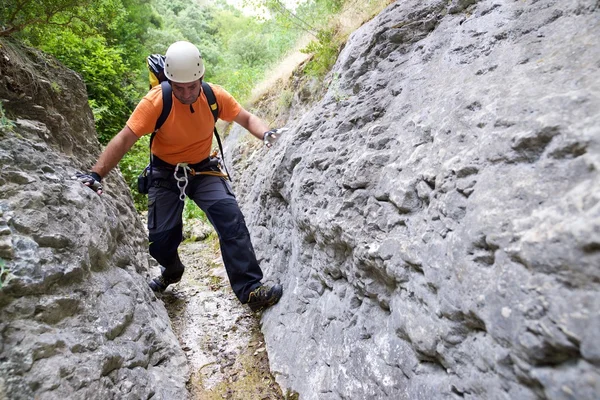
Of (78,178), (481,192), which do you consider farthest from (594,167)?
(78,178)

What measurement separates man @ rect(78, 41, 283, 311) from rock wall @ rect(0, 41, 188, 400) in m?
0.50

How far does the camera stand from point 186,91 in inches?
137

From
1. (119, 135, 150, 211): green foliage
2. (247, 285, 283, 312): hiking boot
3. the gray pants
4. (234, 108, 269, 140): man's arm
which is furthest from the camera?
(119, 135, 150, 211): green foliage

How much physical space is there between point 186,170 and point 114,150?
0.83m

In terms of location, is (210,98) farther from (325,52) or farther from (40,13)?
(325,52)

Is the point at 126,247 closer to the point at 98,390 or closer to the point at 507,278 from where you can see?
the point at 98,390

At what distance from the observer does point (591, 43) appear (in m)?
1.78

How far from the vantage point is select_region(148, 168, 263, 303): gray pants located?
3.73 metres

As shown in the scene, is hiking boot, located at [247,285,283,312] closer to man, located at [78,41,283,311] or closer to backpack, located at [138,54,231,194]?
man, located at [78,41,283,311]

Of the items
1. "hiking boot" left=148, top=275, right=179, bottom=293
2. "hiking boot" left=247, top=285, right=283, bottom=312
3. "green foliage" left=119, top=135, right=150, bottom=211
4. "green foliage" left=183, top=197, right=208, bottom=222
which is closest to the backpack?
"hiking boot" left=148, top=275, right=179, bottom=293

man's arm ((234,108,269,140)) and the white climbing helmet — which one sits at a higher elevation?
the white climbing helmet

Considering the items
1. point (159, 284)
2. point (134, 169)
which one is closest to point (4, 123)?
point (159, 284)

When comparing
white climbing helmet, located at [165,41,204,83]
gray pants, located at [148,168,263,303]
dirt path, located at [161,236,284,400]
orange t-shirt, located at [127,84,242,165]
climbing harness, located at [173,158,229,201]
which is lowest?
dirt path, located at [161,236,284,400]

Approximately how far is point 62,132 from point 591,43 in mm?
4297
